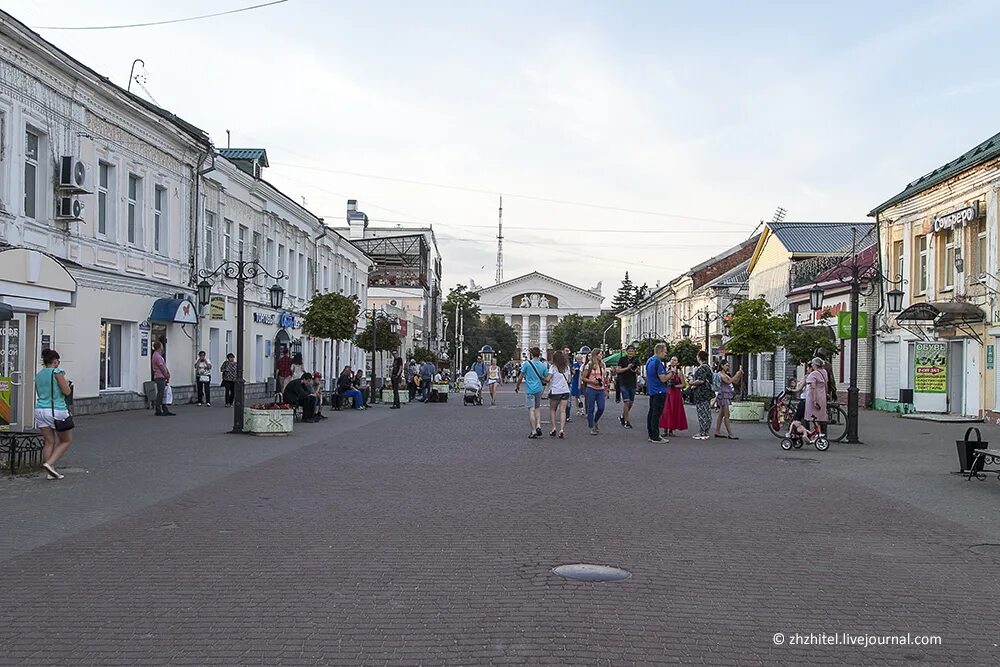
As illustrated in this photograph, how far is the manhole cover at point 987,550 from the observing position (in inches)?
318

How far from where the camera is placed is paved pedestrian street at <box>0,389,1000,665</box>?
5.44m

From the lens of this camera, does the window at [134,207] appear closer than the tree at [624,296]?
Yes


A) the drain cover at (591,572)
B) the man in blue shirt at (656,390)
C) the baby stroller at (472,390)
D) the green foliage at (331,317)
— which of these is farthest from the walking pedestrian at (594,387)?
the baby stroller at (472,390)

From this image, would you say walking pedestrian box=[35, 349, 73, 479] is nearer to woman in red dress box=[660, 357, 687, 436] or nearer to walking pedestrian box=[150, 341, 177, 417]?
woman in red dress box=[660, 357, 687, 436]

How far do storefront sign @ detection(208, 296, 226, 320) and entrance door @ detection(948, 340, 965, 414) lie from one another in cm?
2129

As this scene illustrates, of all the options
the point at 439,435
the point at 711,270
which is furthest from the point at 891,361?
the point at 711,270

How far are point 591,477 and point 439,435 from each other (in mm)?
7333

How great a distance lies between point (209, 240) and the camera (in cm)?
3250

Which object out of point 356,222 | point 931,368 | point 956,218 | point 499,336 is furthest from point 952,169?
point 499,336

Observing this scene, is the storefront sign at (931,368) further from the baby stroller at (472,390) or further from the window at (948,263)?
the baby stroller at (472,390)

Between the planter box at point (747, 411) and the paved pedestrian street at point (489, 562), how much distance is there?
10.4 meters

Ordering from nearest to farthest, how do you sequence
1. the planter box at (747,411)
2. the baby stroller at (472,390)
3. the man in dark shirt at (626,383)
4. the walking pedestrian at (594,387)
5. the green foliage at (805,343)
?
the walking pedestrian at (594,387) < the man in dark shirt at (626,383) < the planter box at (747,411) < the green foliage at (805,343) < the baby stroller at (472,390)

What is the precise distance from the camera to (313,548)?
796cm

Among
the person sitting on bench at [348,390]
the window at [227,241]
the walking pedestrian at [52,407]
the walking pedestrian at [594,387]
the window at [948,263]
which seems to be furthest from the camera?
the window at [227,241]
